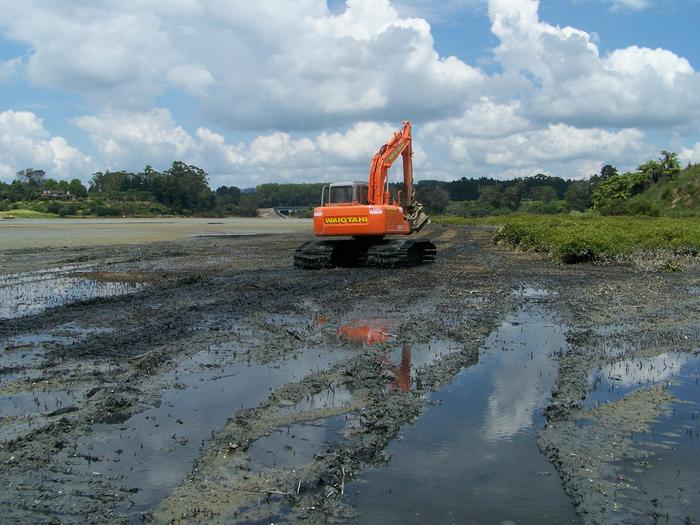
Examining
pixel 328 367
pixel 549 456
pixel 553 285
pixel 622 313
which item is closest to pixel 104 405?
pixel 328 367

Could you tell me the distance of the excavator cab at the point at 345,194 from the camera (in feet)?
67.1

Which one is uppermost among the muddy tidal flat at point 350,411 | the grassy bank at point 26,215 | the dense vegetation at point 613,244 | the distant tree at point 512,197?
the distant tree at point 512,197

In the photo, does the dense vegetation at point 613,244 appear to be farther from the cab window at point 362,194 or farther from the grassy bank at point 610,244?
the cab window at point 362,194

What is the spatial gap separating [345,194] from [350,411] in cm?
1424

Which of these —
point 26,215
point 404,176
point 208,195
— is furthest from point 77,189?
point 404,176

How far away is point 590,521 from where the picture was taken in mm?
4492

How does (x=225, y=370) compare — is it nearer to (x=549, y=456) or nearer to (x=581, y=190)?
(x=549, y=456)

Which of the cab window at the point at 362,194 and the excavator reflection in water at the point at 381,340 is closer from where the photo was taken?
the excavator reflection in water at the point at 381,340

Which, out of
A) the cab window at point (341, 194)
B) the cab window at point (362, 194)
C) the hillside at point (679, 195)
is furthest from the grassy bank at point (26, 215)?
the cab window at point (362, 194)

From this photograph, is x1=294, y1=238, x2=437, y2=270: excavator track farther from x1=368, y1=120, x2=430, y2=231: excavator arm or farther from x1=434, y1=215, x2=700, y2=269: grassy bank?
x1=434, y1=215, x2=700, y2=269: grassy bank

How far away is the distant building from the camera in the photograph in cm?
13130

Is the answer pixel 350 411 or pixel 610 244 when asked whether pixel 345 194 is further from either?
pixel 350 411

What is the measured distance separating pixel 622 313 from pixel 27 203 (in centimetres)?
11912

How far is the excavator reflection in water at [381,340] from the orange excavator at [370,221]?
887 centimetres
